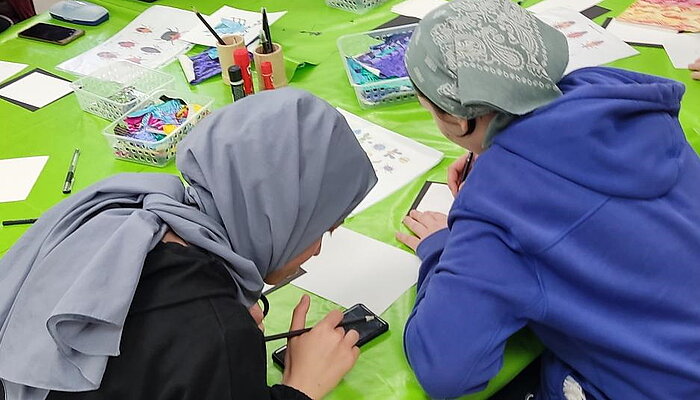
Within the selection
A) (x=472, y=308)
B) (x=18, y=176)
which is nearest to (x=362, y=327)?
(x=472, y=308)

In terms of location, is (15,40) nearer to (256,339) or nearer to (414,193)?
(414,193)

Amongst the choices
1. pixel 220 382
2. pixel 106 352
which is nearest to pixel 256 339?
pixel 220 382

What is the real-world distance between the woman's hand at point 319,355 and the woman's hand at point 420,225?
0.21 metres

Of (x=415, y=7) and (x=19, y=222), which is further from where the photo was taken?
(x=415, y=7)

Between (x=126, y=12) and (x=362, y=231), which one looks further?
(x=126, y=12)

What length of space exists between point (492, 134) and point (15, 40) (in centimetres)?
155

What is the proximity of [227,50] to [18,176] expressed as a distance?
532 mm

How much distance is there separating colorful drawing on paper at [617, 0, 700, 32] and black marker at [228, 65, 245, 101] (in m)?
1.06

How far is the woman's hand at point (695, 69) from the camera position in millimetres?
1553

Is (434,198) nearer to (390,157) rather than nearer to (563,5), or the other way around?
(390,157)

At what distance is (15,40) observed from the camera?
1914mm

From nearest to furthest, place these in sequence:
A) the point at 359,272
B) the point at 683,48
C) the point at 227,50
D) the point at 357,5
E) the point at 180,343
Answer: the point at 180,343
the point at 359,272
the point at 227,50
the point at 683,48
the point at 357,5

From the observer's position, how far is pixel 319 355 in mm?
946

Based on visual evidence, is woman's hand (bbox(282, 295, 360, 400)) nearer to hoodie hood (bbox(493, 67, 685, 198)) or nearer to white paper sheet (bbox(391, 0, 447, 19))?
hoodie hood (bbox(493, 67, 685, 198))
